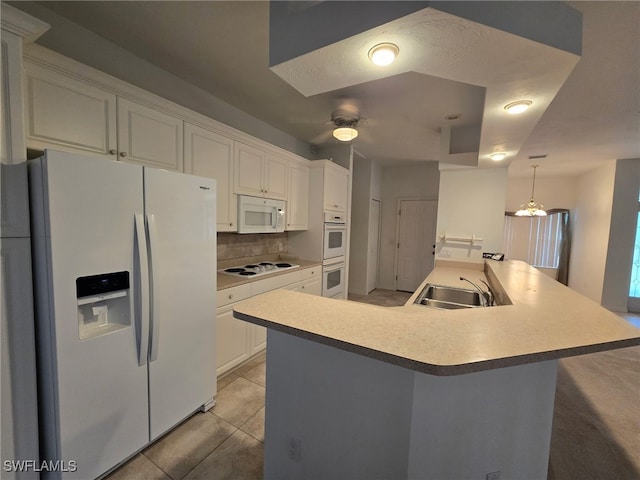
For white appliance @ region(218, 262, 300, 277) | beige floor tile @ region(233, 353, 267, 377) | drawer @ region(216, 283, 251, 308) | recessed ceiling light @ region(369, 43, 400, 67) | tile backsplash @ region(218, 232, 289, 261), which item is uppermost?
recessed ceiling light @ region(369, 43, 400, 67)

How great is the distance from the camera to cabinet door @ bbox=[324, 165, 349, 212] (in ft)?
11.8

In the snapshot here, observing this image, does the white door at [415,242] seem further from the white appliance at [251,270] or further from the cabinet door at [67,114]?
the cabinet door at [67,114]

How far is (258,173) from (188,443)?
234 centimetres

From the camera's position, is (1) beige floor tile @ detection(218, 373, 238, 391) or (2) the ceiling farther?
(1) beige floor tile @ detection(218, 373, 238, 391)

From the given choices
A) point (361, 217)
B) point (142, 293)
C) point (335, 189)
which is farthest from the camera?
point (361, 217)

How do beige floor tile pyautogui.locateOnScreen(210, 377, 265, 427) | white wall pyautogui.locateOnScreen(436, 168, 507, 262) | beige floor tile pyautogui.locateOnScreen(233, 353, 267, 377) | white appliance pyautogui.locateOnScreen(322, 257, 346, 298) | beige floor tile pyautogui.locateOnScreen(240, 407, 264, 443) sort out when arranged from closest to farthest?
beige floor tile pyautogui.locateOnScreen(240, 407, 264, 443) < beige floor tile pyautogui.locateOnScreen(210, 377, 265, 427) < beige floor tile pyautogui.locateOnScreen(233, 353, 267, 377) < white wall pyautogui.locateOnScreen(436, 168, 507, 262) < white appliance pyautogui.locateOnScreen(322, 257, 346, 298)

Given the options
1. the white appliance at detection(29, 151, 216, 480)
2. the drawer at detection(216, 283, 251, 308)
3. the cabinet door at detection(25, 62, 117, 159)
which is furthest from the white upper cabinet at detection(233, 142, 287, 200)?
the cabinet door at detection(25, 62, 117, 159)

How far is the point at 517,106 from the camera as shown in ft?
5.34

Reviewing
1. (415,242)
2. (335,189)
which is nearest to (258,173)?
(335,189)

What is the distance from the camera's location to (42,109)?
4.70 ft

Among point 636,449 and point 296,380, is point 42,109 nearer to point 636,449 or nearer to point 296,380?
point 296,380

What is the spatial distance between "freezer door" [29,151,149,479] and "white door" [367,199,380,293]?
13.8 feet

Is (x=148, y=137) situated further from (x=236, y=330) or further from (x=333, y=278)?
(x=333, y=278)

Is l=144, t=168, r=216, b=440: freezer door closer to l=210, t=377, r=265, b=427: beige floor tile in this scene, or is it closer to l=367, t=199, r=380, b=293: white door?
l=210, t=377, r=265, b=427: beige floor tile
